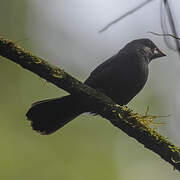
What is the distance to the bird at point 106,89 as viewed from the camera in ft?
12.8

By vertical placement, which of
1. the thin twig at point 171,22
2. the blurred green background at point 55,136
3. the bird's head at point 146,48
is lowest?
the blurred green background at point 55,136

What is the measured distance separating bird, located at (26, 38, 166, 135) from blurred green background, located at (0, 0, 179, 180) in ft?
5.78

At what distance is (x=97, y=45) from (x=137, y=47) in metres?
6.08

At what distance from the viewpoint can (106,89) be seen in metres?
4.17

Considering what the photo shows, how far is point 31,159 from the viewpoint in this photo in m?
6.72

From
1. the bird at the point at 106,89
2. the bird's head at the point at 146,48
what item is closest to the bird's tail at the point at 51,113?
the bird at the point at 106,89

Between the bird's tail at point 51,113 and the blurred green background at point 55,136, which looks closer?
the bird's tail at point 51,113

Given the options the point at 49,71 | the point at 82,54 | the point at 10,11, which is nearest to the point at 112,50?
the point at 82,54

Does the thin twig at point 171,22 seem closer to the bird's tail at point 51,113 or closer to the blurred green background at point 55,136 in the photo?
the bird's tail at point 51,113

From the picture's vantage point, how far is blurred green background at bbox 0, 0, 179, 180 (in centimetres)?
671

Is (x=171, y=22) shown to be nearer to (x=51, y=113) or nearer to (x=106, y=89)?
(x=106, y=89)

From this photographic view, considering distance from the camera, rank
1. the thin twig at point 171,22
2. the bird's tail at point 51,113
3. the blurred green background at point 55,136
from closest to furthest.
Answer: the thin twig at point 171,22 → the bird's tail at point 51,113 → the blurred green background at point 55,136

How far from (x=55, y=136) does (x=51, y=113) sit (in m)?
3.71

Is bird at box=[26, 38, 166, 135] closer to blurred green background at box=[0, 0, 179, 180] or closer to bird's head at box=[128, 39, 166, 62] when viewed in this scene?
bird's head at box=[128, 39, 166, 62]
